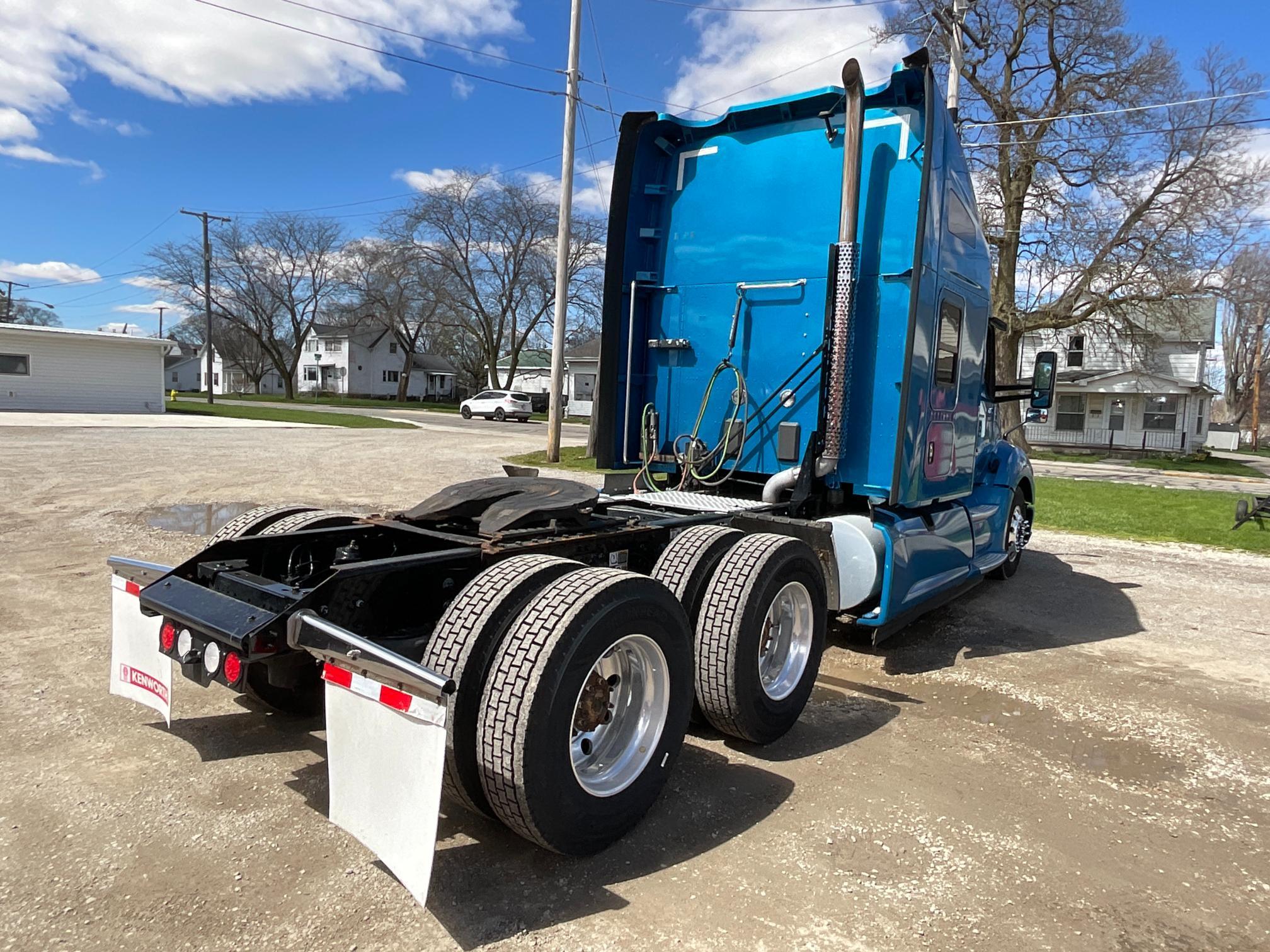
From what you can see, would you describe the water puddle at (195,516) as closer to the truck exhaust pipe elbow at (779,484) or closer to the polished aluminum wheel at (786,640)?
the truck exhaust pipe elbow at (779,484)

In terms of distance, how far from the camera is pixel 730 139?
5.82 metres

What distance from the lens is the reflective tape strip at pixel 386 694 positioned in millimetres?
2355

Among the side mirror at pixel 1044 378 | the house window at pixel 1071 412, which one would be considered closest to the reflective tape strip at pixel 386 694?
the side mirror at pixel 1044 378

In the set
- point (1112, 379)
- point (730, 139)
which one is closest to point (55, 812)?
point (730, 139)

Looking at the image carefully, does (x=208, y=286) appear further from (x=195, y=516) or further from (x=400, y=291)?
(x=195, y=516)

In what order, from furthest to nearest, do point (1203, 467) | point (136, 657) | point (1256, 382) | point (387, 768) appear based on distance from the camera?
point (1256, 382)
point (1203, 467)
point (136, 657)
point (387, 768)

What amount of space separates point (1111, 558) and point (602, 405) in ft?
22.4

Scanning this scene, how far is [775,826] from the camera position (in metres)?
3.26

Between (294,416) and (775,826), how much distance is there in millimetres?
33271

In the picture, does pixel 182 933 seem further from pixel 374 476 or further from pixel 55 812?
pixel 374 476

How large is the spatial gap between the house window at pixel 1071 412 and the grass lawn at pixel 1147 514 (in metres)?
19.1

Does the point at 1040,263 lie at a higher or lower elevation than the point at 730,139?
higher

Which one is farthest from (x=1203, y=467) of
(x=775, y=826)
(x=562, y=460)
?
(x=775, y=826)

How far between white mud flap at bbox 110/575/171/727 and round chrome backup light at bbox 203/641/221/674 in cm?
46
